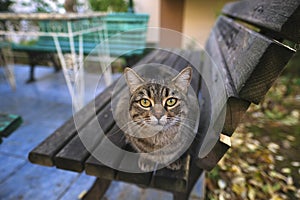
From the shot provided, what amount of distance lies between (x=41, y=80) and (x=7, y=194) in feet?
7.68

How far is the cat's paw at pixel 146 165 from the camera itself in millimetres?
850

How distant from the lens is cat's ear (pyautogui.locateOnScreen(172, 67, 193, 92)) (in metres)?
0.65

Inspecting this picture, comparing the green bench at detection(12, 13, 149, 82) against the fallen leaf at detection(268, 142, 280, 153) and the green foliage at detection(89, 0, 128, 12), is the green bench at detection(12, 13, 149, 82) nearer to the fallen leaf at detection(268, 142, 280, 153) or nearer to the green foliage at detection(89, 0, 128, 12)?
the green foliage at detection(89, 0, 128, 12)

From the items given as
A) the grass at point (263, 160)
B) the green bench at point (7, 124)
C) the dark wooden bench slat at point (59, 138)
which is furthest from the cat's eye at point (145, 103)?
the grass at point (263, 160)

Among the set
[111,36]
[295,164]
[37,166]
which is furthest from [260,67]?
[111,36]

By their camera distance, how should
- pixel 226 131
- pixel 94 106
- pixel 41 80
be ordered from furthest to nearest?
pixel 41 80 → pixel 94 106 → pixel 226 131

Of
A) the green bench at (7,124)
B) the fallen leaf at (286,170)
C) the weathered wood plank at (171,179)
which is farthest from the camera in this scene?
the fallen leaf at (286,170)

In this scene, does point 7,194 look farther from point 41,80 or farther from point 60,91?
point 41,80

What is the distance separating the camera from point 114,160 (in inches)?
34.5

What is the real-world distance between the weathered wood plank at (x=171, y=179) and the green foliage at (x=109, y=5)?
294 centimetres

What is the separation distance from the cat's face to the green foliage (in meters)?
2.84

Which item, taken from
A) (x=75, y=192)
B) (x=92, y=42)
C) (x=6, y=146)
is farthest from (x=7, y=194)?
(x=92, y=42)

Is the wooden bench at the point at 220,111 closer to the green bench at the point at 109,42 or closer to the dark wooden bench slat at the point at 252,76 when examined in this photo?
the dark wooden bench slat at the point at 252,76

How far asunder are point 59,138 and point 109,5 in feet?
9.31
